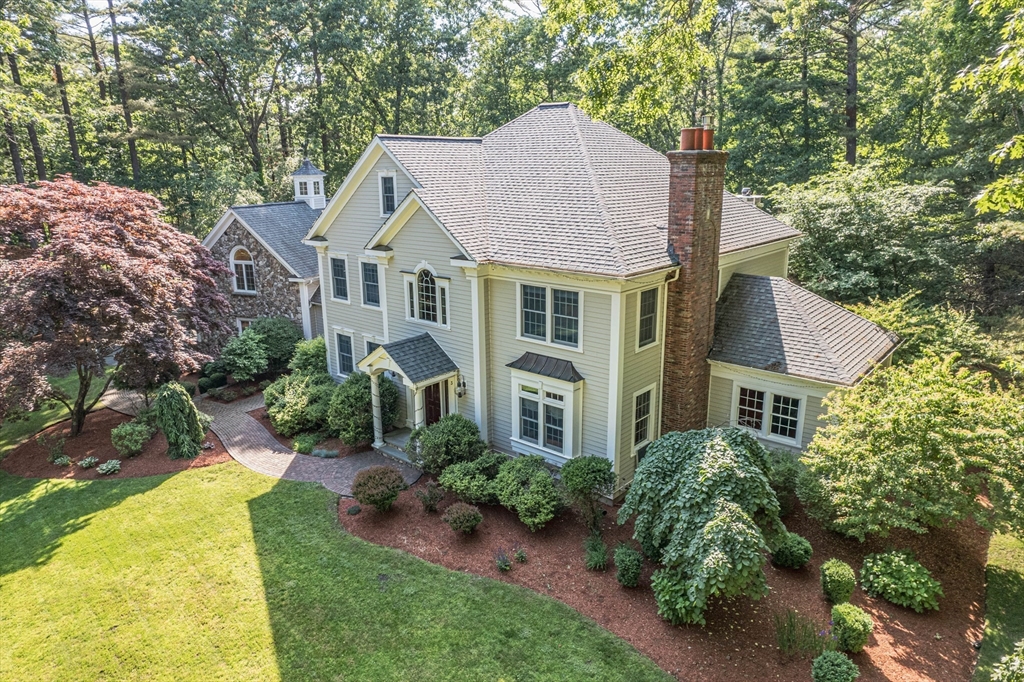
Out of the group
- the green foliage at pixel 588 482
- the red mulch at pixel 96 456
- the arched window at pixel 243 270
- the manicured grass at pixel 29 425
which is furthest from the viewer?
the arched window at pixel 243 270

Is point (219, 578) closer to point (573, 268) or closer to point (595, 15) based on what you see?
point (573, 268)

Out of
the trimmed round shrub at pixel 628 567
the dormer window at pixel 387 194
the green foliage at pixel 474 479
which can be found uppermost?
the dormer window at pixel 387 194

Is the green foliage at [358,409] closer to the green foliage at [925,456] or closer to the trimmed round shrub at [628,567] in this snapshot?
the trimmed round shrub at [628,567]

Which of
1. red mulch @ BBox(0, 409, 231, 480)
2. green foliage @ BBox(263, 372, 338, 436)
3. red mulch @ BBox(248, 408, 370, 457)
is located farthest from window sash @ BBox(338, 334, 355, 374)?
red mulch @ BBox(0, 409, 231, 480)

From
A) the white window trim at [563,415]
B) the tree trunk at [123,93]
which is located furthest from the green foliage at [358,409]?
the tree trunk at [123,93]

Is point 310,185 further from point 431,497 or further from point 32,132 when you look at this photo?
point 431,497

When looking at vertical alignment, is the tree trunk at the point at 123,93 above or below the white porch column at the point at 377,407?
above
